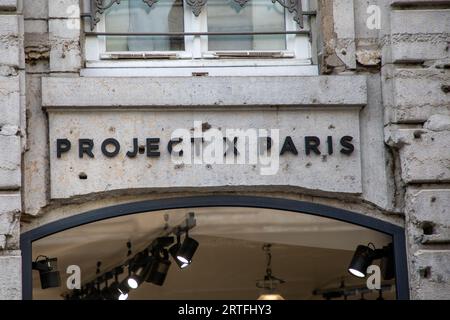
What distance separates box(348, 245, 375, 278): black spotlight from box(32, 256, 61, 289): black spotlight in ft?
7.28

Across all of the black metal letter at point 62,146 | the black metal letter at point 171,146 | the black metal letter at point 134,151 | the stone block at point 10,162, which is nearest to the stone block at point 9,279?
the stone block at point 10,162

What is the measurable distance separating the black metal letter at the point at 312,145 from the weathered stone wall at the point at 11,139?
6.49ft

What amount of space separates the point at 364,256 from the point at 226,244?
52.1 inches

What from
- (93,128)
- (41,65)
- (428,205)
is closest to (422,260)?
(428,205)

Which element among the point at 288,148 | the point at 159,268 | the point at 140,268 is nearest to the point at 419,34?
the point at 288,148

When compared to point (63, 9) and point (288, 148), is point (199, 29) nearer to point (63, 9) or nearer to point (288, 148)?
point (63, 9)

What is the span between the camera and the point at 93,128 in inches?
334

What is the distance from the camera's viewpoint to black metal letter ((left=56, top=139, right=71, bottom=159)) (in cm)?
841

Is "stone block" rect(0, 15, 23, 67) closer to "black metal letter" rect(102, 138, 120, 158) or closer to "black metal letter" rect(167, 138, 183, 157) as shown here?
"black metal letter" rect(102, 138, 120, 158)

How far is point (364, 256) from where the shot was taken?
9039 mm

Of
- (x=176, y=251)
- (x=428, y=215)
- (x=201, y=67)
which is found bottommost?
(x=176, y=251)
